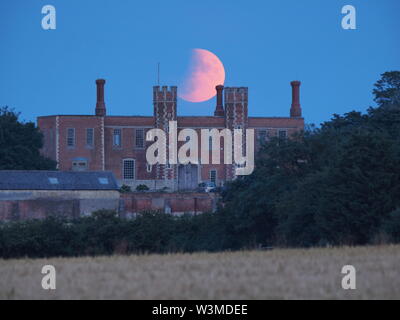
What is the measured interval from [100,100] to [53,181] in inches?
844

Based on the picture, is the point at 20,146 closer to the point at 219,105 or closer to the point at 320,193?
the point at 219,105

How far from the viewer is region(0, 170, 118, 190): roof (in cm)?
5878

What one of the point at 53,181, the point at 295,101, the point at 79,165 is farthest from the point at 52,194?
the point at 295,101

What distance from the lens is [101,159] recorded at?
257ft

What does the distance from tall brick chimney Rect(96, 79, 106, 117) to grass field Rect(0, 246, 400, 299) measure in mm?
59591

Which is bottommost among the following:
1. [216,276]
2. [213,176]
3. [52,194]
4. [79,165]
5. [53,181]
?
[216,276]

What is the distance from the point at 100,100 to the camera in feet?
265

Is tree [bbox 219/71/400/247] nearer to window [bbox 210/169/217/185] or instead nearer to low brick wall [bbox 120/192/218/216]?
low brick wall [bbox 120/192/218/216]

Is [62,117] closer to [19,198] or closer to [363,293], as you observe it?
[19,198]

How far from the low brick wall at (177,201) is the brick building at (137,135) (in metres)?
10.5

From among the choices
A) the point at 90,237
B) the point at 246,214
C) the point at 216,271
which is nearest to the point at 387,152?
the point at 246,214

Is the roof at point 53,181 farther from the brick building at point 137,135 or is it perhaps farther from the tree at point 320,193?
the brick building at point 137,135

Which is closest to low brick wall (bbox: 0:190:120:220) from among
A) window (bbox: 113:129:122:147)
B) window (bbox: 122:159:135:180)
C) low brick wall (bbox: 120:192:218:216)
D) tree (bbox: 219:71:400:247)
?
low brick wall (bbox: 120:192:218:216)
